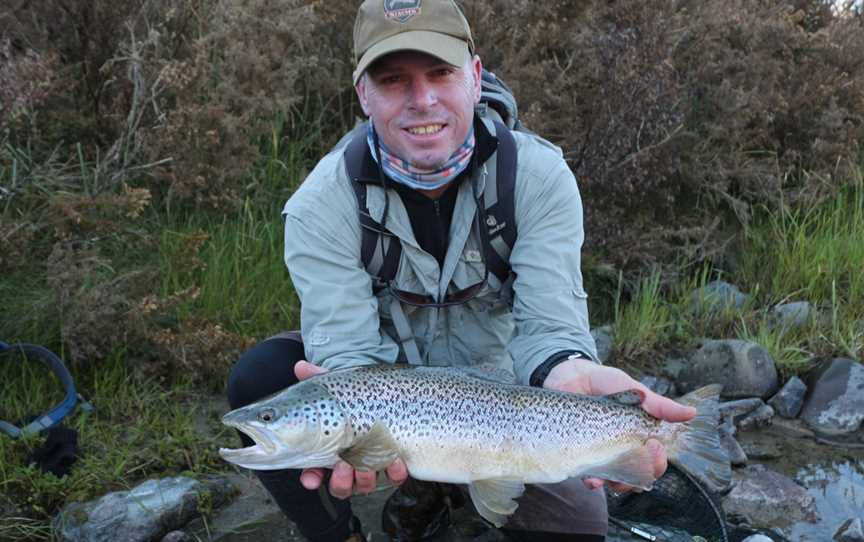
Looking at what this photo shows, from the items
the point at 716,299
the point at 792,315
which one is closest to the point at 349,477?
the point at 716,299

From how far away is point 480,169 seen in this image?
3361 mm

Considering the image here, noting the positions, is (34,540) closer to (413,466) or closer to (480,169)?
(413,466)

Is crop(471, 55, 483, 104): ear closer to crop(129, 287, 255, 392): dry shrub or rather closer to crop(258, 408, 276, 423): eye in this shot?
crop(258, 408, 276, 423): eye

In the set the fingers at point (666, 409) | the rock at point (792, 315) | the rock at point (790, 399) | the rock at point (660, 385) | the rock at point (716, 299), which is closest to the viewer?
the fingers at point (666, 409)

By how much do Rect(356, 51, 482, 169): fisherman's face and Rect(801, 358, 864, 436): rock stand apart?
307cm

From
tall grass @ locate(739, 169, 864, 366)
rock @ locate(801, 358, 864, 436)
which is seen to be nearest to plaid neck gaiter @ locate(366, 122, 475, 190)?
rock @ locate(801, 358, 864, 436)

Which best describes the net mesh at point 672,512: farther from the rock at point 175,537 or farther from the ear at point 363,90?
the ear at point 363,90

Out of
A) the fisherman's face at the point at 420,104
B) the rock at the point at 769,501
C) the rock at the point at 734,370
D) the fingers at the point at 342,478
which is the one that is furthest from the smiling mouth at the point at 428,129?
the rock at the point at 734,370

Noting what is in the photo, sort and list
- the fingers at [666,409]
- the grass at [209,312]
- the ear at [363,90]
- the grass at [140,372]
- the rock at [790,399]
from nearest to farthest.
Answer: the fingers at [666,409]
the ear at [363,90]
the grass at [140,372]
the grass at [209,312]
the rock at [790,399]

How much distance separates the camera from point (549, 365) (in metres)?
3.20

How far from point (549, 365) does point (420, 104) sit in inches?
39.8

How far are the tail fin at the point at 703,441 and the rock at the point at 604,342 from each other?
7.97 feet

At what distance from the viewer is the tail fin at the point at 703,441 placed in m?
2.96

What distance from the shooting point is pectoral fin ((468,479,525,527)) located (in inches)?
115
